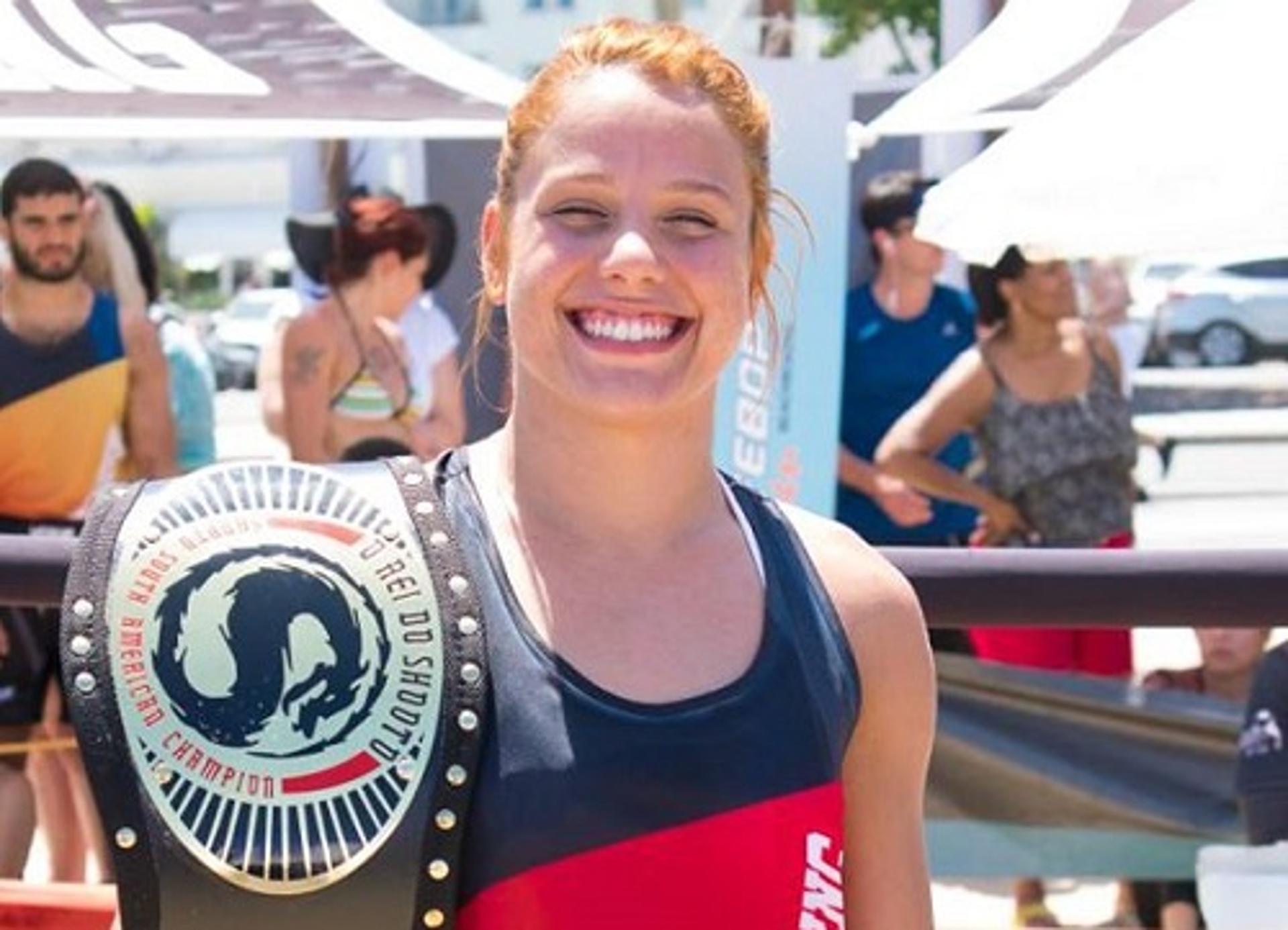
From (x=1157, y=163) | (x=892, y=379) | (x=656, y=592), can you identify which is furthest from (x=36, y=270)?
(x=656, y=592)

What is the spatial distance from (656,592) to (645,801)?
177mm

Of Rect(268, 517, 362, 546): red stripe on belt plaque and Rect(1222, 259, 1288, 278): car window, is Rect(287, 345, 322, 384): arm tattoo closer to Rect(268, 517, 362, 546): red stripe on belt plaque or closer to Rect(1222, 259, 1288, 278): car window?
Rect(268, 517, 362, 546): red stripe on belt plaque

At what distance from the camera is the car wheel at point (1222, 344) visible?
81.4 feet

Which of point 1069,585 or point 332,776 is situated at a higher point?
point 332,776

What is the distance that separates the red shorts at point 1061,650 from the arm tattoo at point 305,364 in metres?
2.31

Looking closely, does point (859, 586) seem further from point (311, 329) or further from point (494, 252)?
point (311, 329)

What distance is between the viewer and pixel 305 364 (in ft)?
21.5

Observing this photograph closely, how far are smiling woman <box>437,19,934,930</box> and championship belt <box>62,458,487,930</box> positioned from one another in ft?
0.14

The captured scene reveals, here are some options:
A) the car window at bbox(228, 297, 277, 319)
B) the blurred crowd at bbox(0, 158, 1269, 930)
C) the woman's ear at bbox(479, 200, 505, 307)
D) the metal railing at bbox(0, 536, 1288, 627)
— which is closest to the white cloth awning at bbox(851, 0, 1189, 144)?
the blurred crowd at bbox(0, 158, 1269, 930)

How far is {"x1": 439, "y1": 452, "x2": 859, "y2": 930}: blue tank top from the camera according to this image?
1.68 metres

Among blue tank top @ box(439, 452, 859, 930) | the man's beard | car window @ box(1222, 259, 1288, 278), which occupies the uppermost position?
blue tank top @ box(439, 452, 859, 930)

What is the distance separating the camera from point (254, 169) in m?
50.2

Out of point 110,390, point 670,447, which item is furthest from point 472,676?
point 110,390

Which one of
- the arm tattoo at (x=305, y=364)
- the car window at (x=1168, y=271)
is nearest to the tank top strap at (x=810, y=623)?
the arm tattoo at (x=305, y=364)
